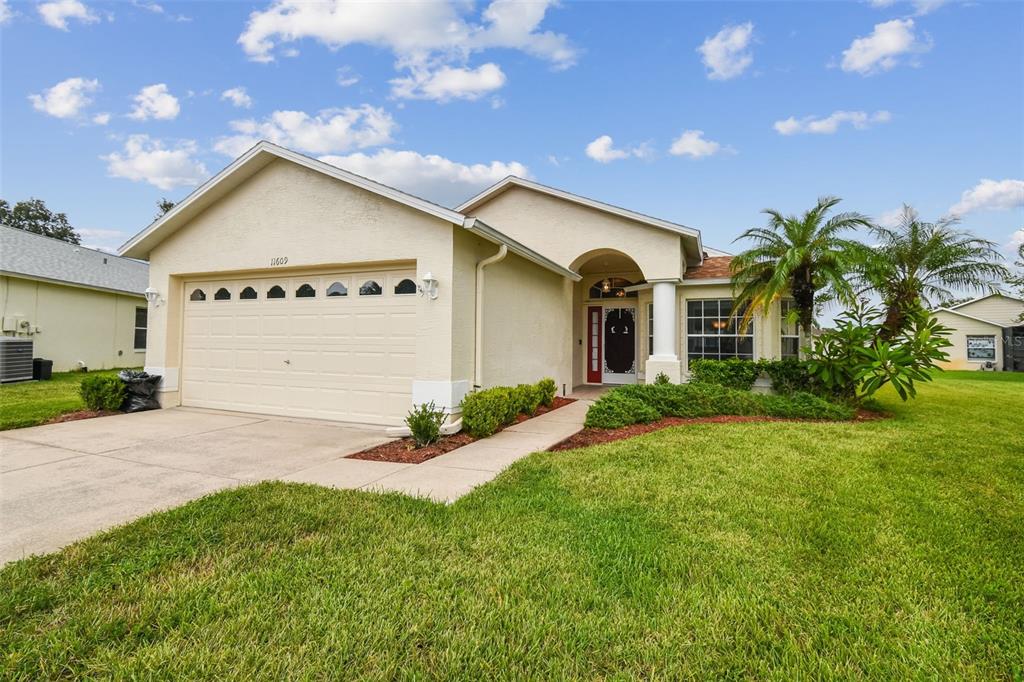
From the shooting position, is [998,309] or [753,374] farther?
[998,309]

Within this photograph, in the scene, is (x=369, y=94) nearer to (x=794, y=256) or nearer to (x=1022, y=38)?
(x=794, y=256)

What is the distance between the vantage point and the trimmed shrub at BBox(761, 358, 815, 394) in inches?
395

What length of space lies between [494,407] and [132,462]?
→ 15.4 ft

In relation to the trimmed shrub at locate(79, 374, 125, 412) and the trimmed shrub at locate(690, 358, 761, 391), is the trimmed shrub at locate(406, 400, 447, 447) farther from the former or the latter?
the trimmed shrub at locate(79, 374, 125, 412)

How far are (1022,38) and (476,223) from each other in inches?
450

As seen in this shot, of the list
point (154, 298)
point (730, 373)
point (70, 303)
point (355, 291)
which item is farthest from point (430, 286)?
point (70, 303)

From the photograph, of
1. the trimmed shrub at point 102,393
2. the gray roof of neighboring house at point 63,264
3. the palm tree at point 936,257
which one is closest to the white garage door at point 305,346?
the trimmed shrub at point 102,393

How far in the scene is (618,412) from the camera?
313 inches

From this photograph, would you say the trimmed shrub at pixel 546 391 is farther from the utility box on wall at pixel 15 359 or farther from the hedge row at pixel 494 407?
the utility box on wall at pixel 15 359

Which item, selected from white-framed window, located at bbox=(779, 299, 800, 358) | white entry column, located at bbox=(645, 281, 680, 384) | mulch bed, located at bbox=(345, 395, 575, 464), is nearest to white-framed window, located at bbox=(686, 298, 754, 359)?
white-framed window, located at bbox=(779, 299, 800, 358)

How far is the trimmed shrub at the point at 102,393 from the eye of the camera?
8.93 m

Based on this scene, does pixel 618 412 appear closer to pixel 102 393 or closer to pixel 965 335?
pixel 102 393

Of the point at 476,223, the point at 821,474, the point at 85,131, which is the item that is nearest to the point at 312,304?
the point at 476,223

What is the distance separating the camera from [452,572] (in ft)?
9.70
